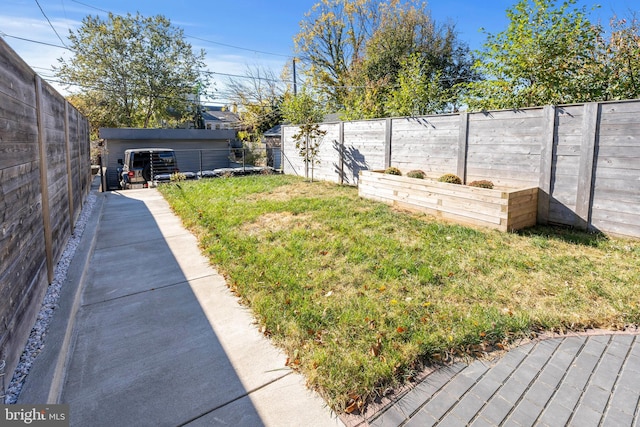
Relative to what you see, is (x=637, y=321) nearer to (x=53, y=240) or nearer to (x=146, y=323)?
(x=146, y=323)

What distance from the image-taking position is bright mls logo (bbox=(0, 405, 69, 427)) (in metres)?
1.81

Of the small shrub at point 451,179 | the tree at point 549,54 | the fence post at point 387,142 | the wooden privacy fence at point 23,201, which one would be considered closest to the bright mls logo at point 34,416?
the wooden privacy fence at point 23,201

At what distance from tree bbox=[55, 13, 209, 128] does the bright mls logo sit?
82.1ft

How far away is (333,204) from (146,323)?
4.75 m

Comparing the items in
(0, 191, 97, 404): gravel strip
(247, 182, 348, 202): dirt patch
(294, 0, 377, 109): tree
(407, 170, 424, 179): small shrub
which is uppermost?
(294, 0, 377, 109): tree

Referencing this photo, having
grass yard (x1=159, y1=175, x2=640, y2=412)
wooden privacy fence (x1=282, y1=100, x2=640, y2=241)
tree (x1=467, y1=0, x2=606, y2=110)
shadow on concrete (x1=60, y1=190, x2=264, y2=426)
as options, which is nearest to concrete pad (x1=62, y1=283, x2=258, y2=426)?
shadow on concrete (x1=60, y1=190, x2=264, y2=426)

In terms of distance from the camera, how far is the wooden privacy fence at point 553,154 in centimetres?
480

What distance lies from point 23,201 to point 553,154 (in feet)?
21.4

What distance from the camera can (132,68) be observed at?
22.4 metres

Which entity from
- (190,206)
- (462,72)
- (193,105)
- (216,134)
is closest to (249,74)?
(193,105)

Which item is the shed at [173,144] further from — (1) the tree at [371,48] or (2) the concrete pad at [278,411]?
(2) the concrete pad at [278,411]

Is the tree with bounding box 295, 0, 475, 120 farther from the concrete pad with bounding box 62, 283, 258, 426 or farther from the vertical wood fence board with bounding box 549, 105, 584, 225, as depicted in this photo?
the concrete pad with bounding box 62, 283, 258, 426

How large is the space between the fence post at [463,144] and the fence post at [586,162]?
191cm

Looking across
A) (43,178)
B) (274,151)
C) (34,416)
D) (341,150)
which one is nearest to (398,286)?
(34,416)
